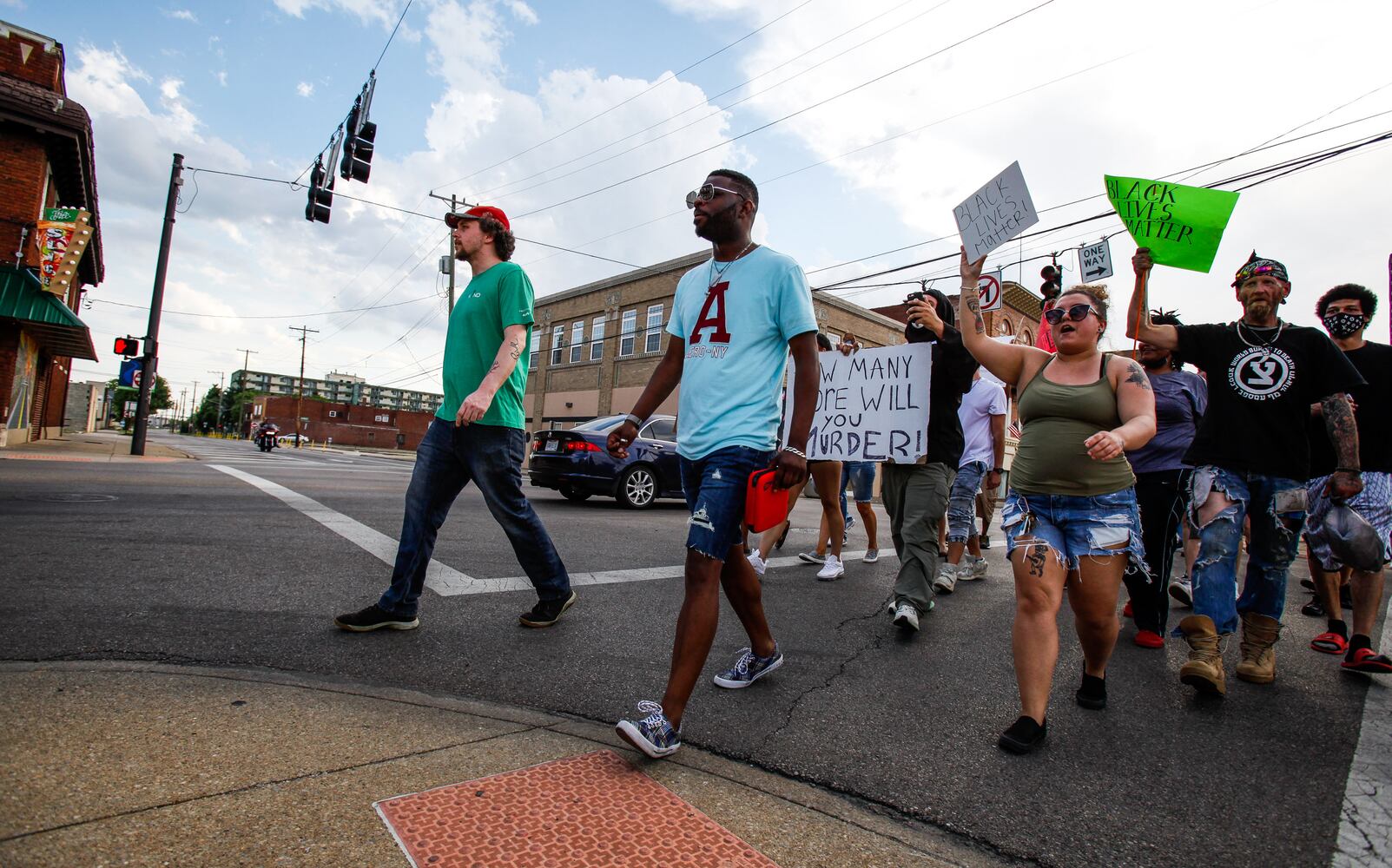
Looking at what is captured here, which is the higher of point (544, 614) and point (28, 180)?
point (28, 180)

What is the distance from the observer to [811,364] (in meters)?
2.53

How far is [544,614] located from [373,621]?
760mm

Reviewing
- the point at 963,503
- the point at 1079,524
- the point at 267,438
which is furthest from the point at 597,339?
the point at 1079,524

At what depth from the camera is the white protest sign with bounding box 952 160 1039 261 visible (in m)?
3.70

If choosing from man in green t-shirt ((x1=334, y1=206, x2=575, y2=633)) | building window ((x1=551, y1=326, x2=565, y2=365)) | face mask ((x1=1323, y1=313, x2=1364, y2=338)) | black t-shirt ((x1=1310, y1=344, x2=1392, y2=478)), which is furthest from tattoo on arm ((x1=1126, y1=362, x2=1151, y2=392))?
building window ((x1=551, y1=326, x2=565, y2=365))

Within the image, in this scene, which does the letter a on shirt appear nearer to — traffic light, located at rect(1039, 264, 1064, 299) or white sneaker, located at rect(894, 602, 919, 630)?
white sneaker, located at rect(894, 602, 919, 630)

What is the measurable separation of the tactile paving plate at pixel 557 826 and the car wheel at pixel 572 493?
8.65 meters

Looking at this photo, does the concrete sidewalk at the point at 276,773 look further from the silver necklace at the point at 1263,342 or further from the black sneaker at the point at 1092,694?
the silver necklace at the point at 1263,342

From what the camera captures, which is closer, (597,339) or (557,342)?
(597,339)

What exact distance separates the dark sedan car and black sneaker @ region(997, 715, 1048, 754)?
Result: 7.63 metres

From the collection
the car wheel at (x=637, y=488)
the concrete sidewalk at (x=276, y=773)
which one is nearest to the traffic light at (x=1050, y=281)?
the concrete sidewalk at (x=276, y=773)

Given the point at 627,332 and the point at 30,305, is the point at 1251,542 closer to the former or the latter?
the point at 30,305

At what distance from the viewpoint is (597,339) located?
33.4 metres

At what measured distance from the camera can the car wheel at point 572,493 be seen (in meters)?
10.6
